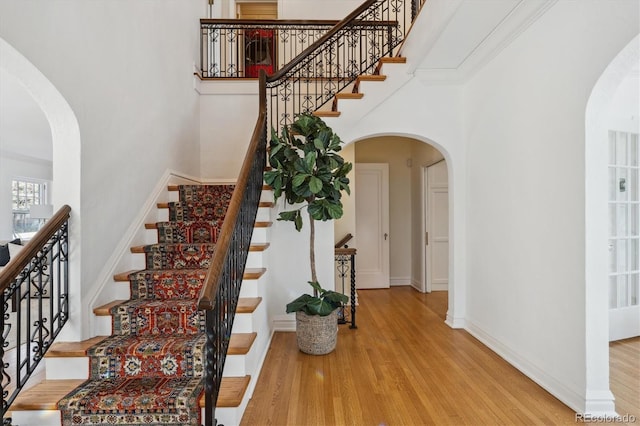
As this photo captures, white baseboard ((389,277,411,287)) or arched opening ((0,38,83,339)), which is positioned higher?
arched opening ((0,38,83,339))

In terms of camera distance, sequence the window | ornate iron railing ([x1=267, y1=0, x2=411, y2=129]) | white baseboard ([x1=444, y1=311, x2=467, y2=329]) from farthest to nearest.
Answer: the window < ornate iron railing ([x1=267, y1=0, x2=411, y2=129]) < white baseboard ([x1=444, y1=311, x2=467, y2=329])

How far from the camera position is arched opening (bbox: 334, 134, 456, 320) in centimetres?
558

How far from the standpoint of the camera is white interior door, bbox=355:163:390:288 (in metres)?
5.89

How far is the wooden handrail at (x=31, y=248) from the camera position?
72.1 inches

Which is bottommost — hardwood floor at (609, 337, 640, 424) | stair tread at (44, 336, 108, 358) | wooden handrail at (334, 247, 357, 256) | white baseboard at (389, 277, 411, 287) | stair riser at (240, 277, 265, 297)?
hardwood floor at (609, 337, 640, 424)

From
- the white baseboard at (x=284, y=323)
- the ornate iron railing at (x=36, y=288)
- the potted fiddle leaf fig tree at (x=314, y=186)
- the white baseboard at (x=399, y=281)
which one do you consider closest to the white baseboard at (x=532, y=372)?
the potted fiddle leaf fig tree at (x=314, y=186)

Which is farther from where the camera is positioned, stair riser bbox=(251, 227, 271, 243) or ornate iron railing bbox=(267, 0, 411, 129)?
ornate iron railing bbox=(267, 0, 411, 129)

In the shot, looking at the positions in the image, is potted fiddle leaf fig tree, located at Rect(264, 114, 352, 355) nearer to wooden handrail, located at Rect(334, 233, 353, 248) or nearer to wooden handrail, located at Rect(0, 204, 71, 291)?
wooden handrail, located at Rect(0, 204, 71, 291)

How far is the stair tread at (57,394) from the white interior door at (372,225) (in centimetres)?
392

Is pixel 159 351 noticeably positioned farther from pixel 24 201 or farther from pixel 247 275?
pixel 24 201

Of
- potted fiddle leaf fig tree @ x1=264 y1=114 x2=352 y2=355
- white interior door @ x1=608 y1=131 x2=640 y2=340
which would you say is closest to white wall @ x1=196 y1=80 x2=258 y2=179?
potted fiddle leaf fig tree @ x1=264 y1=114 x2=352 y2=355

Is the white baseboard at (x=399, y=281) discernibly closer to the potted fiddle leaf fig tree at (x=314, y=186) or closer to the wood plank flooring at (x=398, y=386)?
the wood plank flooring at (x=398, y=386)

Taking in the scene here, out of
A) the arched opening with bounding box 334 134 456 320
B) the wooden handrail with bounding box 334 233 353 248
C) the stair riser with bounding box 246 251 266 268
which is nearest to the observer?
the stair riser with bounding box 246 251 266 268

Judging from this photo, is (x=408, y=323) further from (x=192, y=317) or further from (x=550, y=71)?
(x=550, y=71)
